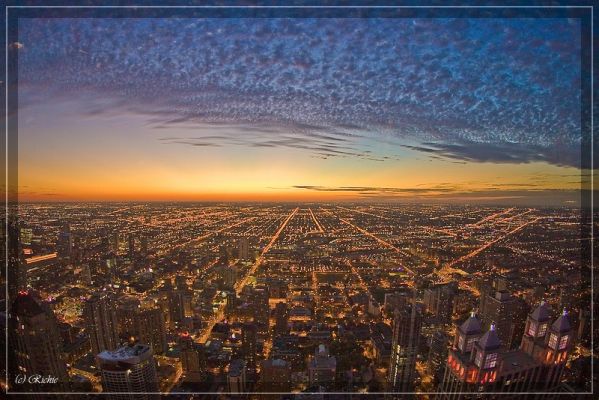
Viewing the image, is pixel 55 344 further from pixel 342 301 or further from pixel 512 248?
pixel 512 248

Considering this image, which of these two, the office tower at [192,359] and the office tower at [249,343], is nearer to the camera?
the office tower at [192,359]

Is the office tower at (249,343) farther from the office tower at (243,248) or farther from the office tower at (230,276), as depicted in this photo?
the office tower at (243,248)

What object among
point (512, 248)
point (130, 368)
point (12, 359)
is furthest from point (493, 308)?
point (12, 359)

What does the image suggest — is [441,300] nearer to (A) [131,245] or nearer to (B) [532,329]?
(B) [532,329]

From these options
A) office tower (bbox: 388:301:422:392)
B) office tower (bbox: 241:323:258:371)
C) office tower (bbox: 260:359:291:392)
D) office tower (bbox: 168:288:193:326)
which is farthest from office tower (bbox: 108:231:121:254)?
office tower (bbox: 388:301:422:392)

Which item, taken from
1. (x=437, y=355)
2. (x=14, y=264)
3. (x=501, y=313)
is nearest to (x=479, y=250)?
(x=501, y=313)

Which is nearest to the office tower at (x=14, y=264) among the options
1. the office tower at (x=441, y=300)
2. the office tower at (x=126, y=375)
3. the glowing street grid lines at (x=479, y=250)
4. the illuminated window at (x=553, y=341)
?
the office tower at (x=126, y=375)
